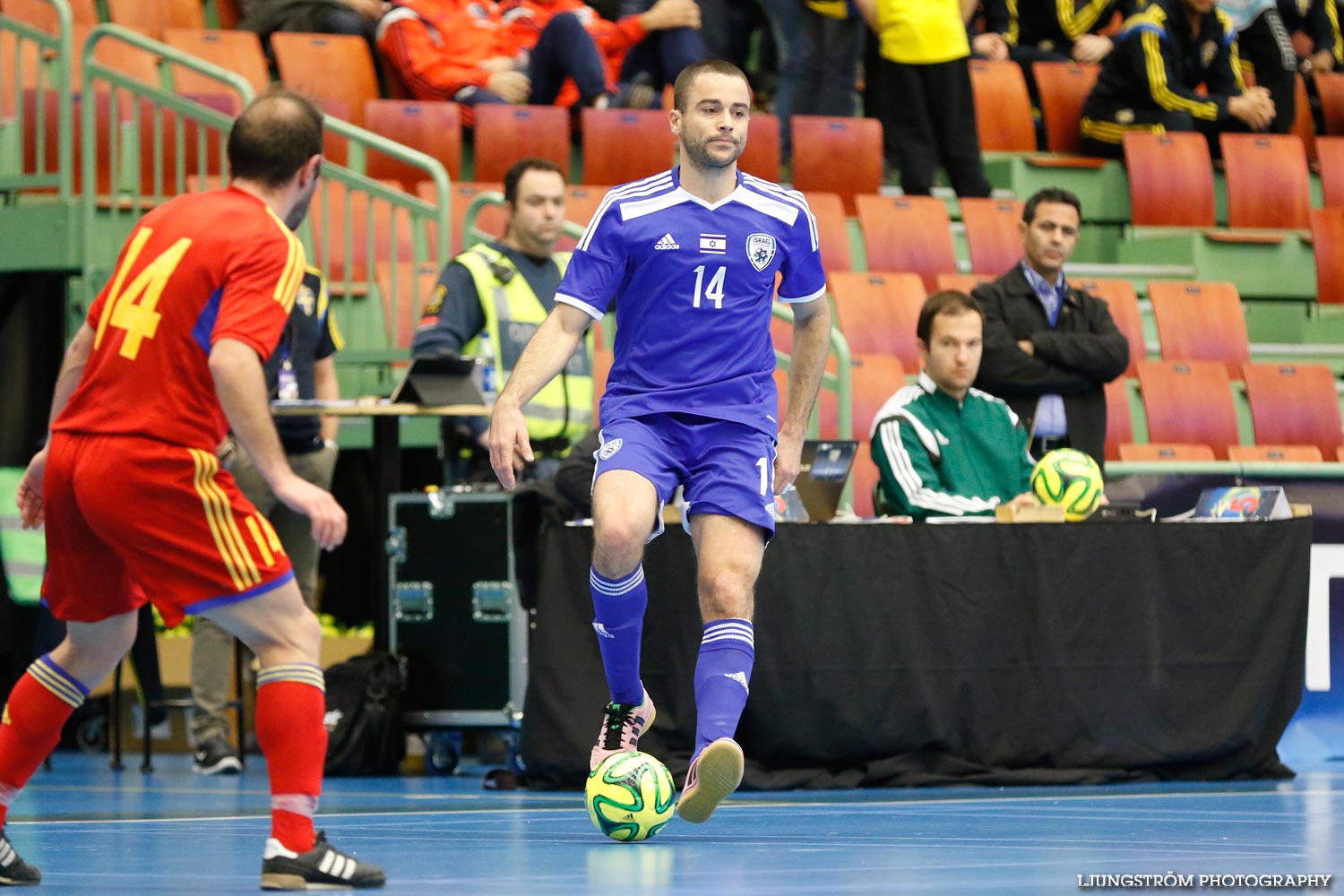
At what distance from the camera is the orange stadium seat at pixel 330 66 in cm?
1168

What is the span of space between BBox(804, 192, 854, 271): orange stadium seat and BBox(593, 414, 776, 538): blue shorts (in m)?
6.00

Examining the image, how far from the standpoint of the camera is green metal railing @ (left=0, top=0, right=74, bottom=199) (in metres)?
9.55

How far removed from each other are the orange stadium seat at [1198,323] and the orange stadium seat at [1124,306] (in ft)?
0.45

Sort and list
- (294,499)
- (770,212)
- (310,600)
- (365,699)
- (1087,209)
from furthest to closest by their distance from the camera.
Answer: (1087,209), (310,600), (365,699), (770,212), (294,499)

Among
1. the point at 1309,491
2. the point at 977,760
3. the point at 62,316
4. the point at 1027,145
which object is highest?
the point at 1027,145

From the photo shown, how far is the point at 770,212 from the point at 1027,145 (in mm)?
8205

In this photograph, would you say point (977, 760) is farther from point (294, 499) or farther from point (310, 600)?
point (294, 499)

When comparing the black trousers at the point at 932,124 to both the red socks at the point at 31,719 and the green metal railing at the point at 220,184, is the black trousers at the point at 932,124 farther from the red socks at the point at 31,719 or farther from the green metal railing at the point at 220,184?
the red socks at the point at 31,719

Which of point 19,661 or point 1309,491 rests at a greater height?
point 1309,491

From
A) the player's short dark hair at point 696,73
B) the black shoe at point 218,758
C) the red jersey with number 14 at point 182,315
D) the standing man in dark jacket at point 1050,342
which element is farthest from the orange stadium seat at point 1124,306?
the red jersey with number 14 at point 182,315

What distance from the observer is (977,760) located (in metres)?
7.18

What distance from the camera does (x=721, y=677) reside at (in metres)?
5.30

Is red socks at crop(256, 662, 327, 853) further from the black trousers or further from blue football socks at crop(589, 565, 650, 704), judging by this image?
the black trousers

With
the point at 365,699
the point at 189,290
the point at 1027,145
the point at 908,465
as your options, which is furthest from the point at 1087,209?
the point at 189,290
